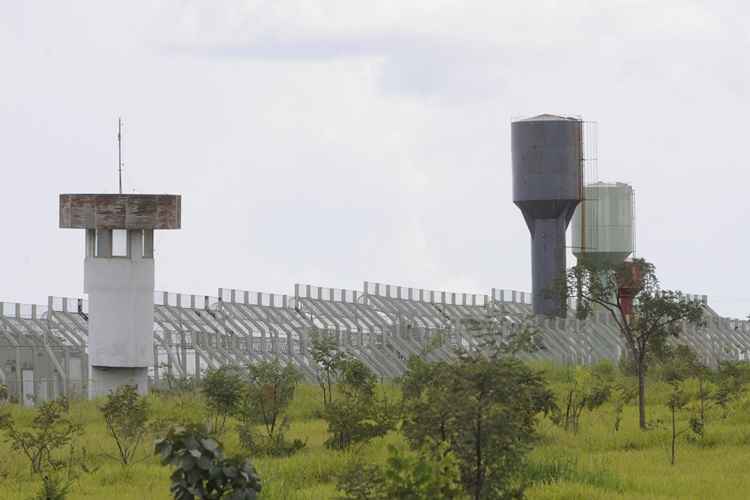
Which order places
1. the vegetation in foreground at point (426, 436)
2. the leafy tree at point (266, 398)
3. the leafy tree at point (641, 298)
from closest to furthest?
the vegetation in foreground at point (426, 436) < the leafy tree at point (266, 398) < the leafy tree at point (641, 298)

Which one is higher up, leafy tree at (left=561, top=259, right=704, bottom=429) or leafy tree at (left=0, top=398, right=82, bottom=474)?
leafy tree at (left=561, top=259, right=704, bottom=429)

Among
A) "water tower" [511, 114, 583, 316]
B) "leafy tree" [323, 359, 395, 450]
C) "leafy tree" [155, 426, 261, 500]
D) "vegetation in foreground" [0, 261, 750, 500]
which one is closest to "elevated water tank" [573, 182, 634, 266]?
"water tower" [511, 114, 583, 316]

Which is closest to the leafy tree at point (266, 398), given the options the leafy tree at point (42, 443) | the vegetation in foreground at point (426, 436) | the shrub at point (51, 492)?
the vegetation in foreground at point (426, 436)

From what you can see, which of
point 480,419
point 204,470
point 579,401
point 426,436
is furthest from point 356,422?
point 204,470

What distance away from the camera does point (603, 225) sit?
234 feet

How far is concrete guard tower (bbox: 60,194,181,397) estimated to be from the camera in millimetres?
45312

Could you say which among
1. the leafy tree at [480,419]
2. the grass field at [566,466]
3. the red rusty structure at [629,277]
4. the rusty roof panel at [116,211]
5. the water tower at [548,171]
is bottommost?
the grass field at [566,466]

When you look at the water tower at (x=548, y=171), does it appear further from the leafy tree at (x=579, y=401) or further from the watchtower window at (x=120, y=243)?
the leafy tree at (x=579, y=401)

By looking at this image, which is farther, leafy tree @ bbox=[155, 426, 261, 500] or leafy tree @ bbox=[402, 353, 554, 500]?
leafy tree @ bbox=[402, 353, 554, 500]

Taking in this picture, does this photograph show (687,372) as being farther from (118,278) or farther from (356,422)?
(356,422)

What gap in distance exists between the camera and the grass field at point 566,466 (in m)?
22.0

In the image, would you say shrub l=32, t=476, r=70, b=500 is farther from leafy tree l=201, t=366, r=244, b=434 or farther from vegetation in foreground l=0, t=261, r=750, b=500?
leafy tree l=201, t=366, r=244, b=434

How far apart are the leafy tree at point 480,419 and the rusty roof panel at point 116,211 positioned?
1107 inches

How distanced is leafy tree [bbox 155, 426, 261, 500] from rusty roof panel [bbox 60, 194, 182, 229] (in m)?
28.6
